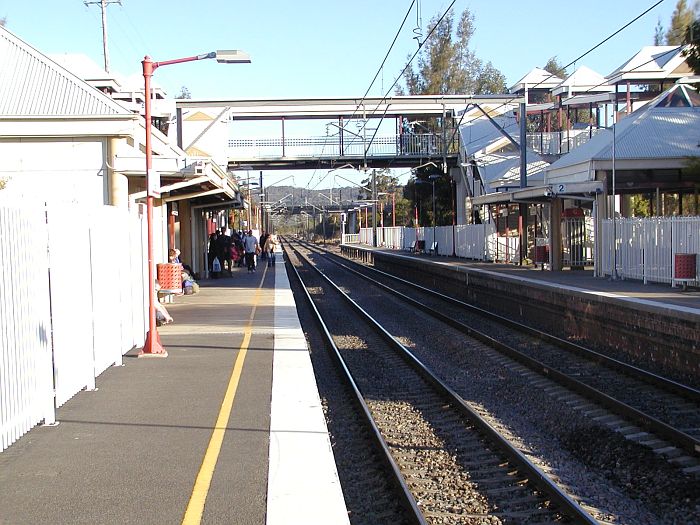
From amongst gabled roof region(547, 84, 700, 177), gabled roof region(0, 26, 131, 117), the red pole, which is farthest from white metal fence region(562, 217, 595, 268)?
the red pole

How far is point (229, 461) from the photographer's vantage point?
7352 millimetres

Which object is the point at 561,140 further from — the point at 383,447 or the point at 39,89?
the point at 383,447

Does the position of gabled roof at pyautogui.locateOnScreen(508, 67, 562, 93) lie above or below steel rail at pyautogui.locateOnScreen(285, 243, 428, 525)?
above

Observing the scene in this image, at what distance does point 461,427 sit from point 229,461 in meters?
3.70

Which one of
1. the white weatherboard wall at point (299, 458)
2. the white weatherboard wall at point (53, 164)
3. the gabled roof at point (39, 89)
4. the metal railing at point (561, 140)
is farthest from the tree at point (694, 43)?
the white weatherboard wall at point (299, 458)

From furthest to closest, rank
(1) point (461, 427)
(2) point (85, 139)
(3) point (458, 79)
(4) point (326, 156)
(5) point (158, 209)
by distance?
(3) point (458, 79) < (4) point (326, 156) < (5) point (158, 209) < (2) point (85, 139) < (1) point (461, 427)

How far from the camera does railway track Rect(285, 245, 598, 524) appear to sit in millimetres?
7008

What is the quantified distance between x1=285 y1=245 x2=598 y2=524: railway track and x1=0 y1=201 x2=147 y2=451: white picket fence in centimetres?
328

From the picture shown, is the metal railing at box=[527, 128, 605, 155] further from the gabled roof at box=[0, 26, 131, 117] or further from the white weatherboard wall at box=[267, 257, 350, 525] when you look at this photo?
the white weatherboard wall at box=[267, 257, 350, 525]

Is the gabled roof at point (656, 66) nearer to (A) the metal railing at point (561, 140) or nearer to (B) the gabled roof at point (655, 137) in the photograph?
(A) the metal railing at point (561, 140)

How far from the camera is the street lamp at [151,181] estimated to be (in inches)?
520

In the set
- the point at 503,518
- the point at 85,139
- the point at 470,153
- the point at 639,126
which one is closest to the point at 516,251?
the point at 639,126

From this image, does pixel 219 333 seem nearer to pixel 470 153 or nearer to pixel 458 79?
pixel 470 153

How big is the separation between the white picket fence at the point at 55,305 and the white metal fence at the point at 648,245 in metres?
13.6
